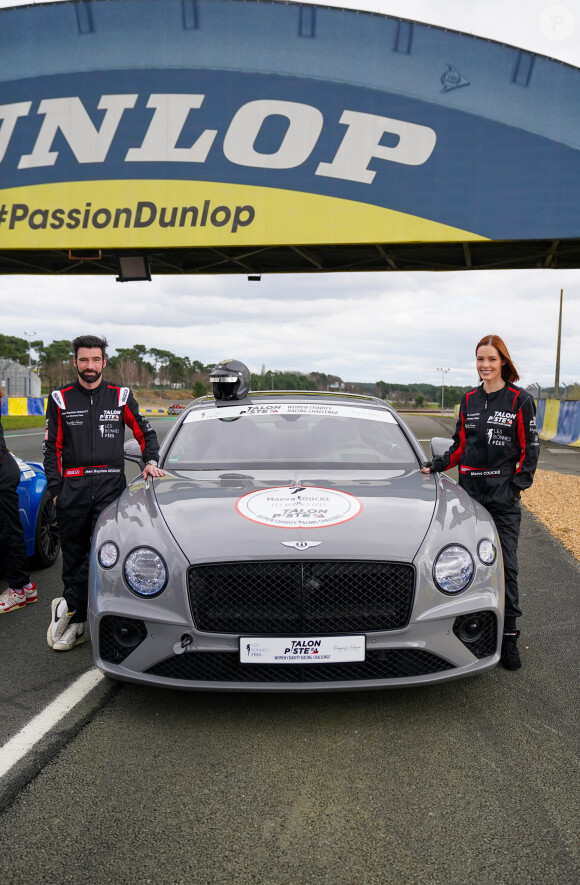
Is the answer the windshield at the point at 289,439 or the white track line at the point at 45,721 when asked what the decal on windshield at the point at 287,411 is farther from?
the white track line at the point at 45,721

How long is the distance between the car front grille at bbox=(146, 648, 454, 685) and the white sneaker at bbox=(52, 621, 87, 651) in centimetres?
123

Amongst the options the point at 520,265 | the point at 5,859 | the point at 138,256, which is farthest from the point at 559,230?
the point at 5,859

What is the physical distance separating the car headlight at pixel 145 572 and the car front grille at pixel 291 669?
30 centimetres

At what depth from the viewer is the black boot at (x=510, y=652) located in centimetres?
372

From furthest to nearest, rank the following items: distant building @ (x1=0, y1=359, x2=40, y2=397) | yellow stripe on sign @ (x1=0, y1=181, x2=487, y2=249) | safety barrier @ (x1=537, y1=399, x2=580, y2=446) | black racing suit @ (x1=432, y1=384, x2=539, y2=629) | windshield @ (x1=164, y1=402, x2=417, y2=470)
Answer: distant building @ (x1=0, y1=359, x2=40, y2=397) → safety barrier @ (x1=537, y1=399, x2=580, y2=446) → yellow stripe on sign @ (x1=0, y1=181, x2=487, y2=249) → windshield @ (x1=164, y1=402, x2=417, y2=470) → black racing suit @ (x1=432, y1=384, x2=539, y2=629)

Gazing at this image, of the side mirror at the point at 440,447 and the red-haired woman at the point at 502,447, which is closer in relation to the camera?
the red-haired woman at the point at 502,447

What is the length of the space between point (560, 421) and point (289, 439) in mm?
19776

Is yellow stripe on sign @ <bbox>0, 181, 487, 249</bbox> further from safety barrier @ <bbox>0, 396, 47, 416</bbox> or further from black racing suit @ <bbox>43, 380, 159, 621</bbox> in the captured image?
safety barrier @ <bbox>0, 396, 47, 416</bbox>

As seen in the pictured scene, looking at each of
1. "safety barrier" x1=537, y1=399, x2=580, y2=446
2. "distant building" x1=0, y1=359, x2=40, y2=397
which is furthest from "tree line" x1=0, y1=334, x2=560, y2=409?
"safety barrier" x1=537, y1=399, x2=580, y2=446

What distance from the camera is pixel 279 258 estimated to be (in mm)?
17188

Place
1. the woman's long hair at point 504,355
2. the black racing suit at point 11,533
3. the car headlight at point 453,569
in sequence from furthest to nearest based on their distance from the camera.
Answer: the black racing suit at point 11,533, the woman's long hair at point 504,355, the car headlight at point 453,569

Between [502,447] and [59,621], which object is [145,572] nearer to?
[59,621]

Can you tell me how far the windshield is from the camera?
4293 millimetres

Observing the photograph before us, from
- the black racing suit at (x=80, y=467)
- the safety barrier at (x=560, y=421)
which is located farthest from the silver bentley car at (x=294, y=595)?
the safety barrier at (x=560, y=421)
